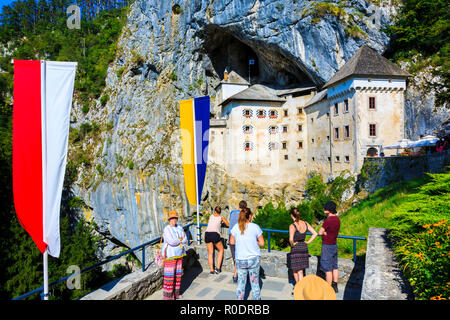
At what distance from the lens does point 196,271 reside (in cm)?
736

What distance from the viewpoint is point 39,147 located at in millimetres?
4547

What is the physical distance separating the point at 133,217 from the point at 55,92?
35.0m

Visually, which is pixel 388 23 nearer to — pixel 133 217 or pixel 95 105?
pixel 133 217

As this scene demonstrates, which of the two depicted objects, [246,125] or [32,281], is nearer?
[32,281]

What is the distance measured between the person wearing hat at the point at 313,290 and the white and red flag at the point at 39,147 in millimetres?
3883

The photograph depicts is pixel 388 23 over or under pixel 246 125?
over

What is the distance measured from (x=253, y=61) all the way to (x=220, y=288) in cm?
3952

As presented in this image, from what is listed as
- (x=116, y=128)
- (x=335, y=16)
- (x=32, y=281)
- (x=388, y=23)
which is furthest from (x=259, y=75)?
(x=32, y=281)

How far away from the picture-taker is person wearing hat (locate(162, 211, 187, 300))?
5504mm

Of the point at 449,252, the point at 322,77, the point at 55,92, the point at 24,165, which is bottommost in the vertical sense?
the point at 449,252

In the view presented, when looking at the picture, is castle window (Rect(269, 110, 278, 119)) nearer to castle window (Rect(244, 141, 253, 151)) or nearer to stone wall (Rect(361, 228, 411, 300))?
castle window (Rect(244, 141, 253, 151))

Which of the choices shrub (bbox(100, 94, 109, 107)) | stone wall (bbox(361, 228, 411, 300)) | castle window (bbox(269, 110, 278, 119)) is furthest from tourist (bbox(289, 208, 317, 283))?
shrub (bbox(100, 94, 109, 107))

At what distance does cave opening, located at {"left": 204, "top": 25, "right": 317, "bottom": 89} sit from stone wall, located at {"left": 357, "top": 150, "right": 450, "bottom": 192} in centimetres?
1495

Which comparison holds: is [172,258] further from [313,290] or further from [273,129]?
[273,129]
